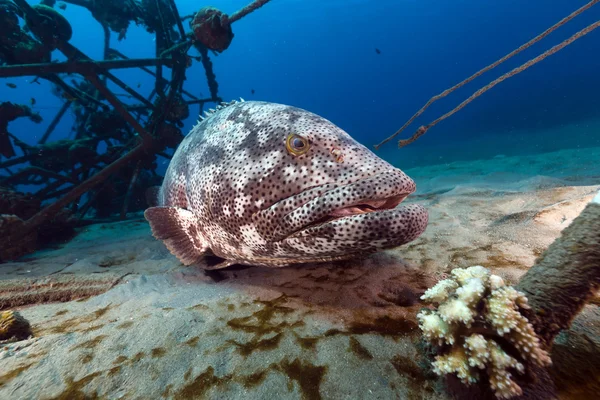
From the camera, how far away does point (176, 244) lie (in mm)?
3355

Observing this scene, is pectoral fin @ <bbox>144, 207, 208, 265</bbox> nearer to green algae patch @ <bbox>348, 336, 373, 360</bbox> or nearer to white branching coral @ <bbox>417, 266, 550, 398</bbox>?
green algae patch @ <bbox>348, 336, 373, 360</bbox>

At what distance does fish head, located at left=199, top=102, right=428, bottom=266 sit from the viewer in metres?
2.01

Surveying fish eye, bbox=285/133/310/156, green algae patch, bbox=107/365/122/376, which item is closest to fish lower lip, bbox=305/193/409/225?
fish eye, bbox=285/133/310/156

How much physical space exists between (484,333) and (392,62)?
13756 cm

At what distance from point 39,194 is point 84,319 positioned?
6.47 meters

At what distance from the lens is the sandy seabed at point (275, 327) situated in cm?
151

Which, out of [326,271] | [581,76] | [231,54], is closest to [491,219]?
[326,271]

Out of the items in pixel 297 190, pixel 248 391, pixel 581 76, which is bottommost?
pixel 248 391

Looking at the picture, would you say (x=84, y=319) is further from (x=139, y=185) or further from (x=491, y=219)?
(x=139, y=185)

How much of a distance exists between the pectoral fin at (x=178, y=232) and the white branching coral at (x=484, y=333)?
8.72 feet

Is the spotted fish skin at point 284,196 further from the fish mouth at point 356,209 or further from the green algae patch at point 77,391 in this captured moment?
the green algae patch at point 77,391

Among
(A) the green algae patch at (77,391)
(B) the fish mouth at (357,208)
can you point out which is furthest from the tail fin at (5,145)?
(B) the fish mouth at (357,208)

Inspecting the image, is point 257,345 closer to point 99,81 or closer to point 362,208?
point 362,208

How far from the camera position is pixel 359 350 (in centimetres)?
173
